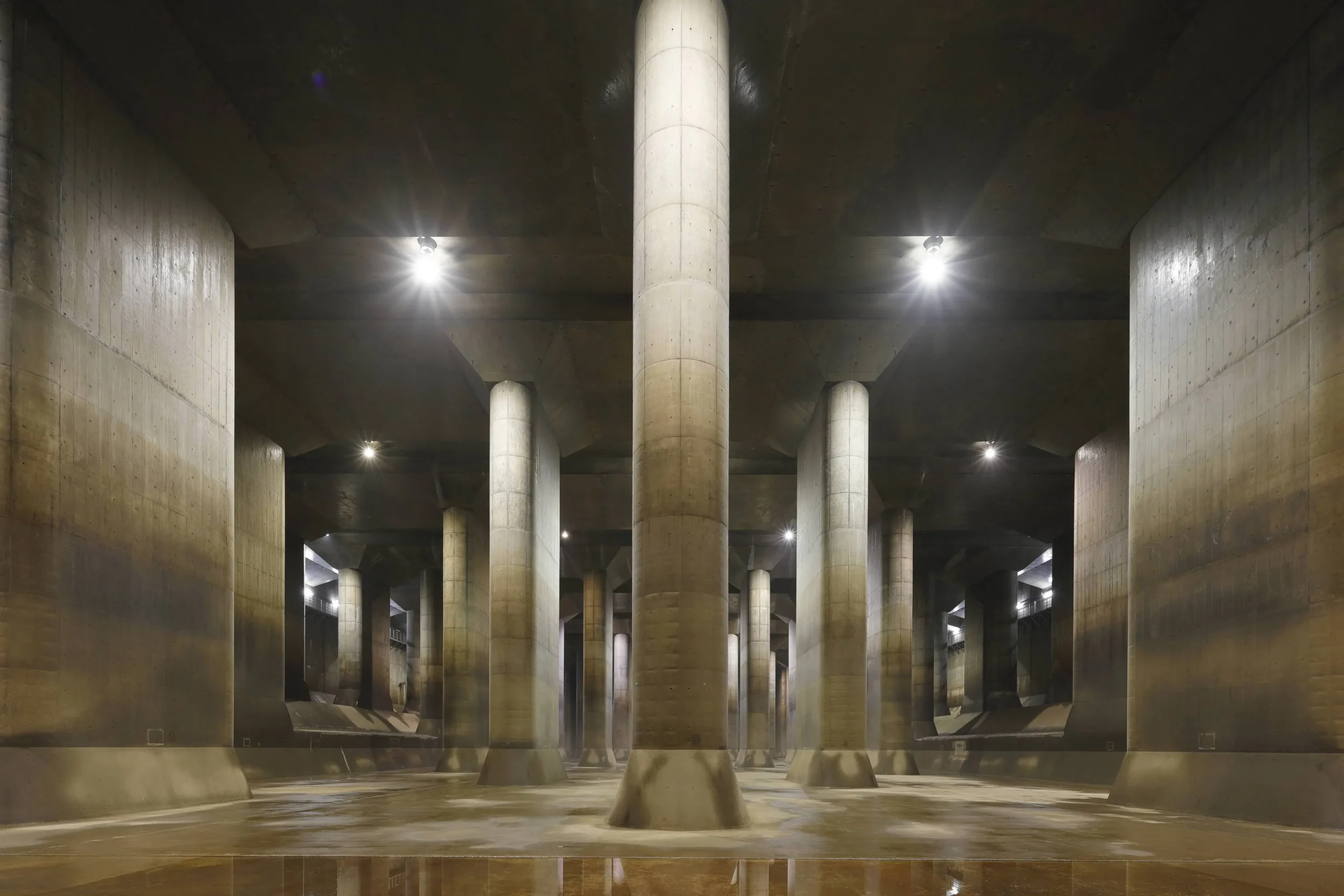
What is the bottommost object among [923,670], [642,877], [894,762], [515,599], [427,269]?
[894,762]

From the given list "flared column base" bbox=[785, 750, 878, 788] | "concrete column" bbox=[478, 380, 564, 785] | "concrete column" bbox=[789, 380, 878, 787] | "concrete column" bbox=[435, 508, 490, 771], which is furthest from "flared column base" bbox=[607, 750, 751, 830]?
"concrete column" bbox=[435, 508, 490, 771]

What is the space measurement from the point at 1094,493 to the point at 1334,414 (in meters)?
18.3

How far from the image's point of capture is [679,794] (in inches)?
410

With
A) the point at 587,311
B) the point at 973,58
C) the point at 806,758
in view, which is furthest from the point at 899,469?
the point at 973,58

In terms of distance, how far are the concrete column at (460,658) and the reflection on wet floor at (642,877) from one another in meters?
24.8

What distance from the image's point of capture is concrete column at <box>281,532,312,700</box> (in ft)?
125

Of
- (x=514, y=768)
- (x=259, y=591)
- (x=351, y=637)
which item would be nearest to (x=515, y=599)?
(x=514, y=768)

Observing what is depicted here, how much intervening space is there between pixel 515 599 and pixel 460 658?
37.7 feet

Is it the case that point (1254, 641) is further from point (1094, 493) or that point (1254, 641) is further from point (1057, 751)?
point (1057, 751)

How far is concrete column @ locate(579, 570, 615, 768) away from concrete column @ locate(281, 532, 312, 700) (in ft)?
40.3

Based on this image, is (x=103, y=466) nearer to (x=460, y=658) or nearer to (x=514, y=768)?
(x=514, y=768)

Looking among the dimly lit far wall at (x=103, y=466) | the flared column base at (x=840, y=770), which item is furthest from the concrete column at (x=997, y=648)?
the dimly lit far wall at (x=103, y=466)

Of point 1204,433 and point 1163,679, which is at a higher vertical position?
point 1204,433

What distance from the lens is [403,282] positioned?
813 inches
